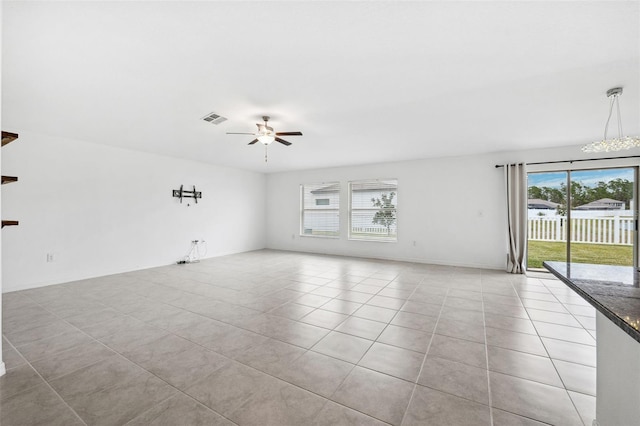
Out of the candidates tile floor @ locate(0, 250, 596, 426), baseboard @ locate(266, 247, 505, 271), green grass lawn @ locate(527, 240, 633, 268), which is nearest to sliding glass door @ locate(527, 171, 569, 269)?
green grass lawn @ locate(527, 240, 633, 268)

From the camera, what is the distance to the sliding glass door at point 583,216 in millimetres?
4688

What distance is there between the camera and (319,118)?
3.70 metres

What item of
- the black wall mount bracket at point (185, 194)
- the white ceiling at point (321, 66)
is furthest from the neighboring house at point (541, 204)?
the black wall mount bracket at point (185, 194)

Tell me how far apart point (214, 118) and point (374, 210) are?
4.75m

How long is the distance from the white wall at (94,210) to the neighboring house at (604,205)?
324 inches

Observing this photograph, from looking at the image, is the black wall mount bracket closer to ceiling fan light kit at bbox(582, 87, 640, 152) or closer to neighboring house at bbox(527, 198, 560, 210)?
ceiling fan light kit at bbox(582, 87, 640, 152)

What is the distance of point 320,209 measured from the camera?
26.4 ft

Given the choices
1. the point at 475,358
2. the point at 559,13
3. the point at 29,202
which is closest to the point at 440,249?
the point at 475,358

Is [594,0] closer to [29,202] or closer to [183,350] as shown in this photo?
[183,350]

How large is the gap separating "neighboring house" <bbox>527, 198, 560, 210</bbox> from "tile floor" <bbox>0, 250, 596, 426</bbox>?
1.94 metres

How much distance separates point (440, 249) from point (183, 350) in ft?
18.4

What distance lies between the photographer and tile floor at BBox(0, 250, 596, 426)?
1.62m

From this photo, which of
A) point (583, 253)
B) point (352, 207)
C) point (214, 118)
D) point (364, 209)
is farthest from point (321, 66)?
point (583, 253)

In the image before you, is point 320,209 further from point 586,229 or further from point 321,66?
point 586,229
